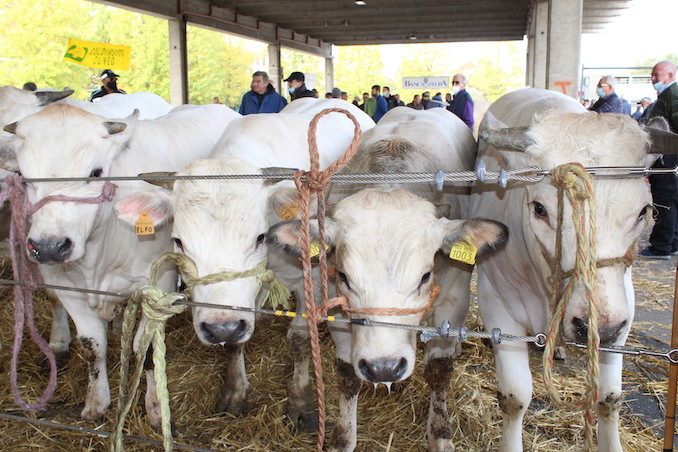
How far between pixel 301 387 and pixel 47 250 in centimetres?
172

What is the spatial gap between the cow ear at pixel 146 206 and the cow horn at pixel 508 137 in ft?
5.39

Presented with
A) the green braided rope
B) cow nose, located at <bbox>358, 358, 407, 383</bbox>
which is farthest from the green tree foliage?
cow nose, located at <bbox>358, 358, 407, 383</bbox>

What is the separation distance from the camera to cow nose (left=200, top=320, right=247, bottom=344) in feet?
8.56

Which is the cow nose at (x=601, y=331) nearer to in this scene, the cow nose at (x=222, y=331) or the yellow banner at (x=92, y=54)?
the cow nose at (x=222, y=331)

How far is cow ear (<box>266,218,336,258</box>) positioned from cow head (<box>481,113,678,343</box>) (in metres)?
0.81

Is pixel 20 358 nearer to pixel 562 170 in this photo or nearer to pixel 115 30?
pixel 562 170

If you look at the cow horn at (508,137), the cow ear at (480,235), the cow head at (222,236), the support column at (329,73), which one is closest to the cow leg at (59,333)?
the cow head at (222,236)

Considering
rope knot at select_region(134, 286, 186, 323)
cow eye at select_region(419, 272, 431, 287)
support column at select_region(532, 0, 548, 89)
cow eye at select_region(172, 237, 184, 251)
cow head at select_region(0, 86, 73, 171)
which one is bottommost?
rope knot at select_region(134, 286, 186, 323)

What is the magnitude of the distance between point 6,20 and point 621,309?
27415 mm

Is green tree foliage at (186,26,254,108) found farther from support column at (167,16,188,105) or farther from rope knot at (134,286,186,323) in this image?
rope knot at (134,286,186,323)

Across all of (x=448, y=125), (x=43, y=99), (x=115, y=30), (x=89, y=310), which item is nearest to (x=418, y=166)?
(x=448, y=125)

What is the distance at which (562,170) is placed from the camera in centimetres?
197

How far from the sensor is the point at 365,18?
2150 centimetres

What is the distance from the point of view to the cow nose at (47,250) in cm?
293
